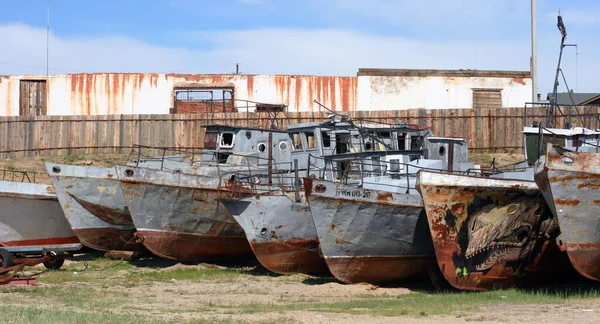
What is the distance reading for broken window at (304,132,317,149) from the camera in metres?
26.1

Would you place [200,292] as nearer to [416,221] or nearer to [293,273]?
[293,273]

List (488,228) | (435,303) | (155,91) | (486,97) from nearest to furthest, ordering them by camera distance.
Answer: (435,303), (488,228), (155,91), (486,97)

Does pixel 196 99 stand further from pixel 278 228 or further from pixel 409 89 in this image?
pixel 278 228

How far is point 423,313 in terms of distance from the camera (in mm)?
16234

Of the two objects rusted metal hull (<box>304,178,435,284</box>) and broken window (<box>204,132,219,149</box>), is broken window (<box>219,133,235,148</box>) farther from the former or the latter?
rusted metal hull (<box>304,178,435,284</box>)

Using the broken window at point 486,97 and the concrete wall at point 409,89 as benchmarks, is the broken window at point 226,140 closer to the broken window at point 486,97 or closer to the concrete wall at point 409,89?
the concrete wall at point 409,89

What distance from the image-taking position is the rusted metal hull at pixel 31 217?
26891mm

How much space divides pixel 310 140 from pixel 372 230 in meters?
5.52

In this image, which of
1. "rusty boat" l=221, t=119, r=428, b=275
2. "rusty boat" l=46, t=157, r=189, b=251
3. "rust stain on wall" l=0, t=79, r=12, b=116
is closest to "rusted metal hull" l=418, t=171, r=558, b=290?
"rusty boat" l=221, t=119, r=428, b=275

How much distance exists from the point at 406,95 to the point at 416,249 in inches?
914

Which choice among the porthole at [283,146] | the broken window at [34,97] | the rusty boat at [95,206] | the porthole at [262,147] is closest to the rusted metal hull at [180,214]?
Answer: the rusty boat at [95,206]

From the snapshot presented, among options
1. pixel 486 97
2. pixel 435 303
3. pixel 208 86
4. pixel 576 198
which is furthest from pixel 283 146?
pixel 486 97

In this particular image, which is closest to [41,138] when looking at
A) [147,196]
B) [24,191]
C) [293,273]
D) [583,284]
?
[24,191]

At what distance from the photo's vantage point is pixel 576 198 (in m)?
18.2
